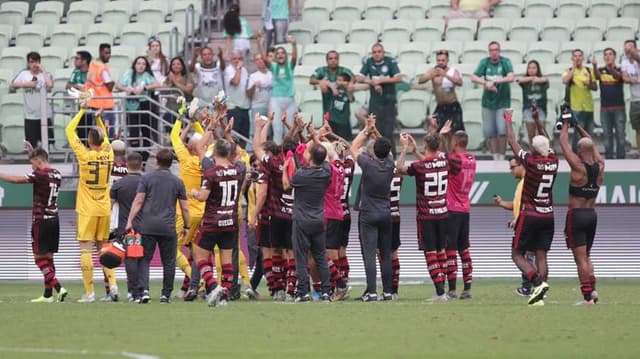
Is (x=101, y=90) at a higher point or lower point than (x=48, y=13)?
lower

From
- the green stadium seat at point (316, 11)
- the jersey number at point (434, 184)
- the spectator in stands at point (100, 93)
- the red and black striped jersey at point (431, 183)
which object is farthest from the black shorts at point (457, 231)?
the green stadium seat at point (316, 11)

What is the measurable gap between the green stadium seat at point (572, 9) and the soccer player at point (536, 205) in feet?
32.8

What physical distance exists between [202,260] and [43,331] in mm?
3220

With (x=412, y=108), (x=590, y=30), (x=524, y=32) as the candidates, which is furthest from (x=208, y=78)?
(x=590, y=30)

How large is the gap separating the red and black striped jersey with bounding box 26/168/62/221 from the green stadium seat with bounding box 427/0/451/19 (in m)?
11.3

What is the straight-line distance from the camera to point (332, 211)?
1864 centimetres

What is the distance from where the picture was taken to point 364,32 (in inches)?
1061

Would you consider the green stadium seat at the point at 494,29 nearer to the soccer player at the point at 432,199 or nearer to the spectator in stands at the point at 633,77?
the spectator in stands at the point at 633,77

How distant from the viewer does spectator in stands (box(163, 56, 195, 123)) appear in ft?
76.0

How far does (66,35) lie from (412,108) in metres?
8.12

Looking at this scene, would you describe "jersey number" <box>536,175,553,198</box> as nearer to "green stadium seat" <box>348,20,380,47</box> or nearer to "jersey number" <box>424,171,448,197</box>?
"jersey number" <box>424,171,448,197</box>

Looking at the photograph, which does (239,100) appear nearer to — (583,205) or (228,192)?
(228,192)

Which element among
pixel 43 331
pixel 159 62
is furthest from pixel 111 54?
pixel 43 331

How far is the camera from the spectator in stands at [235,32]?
25547 millimetres
